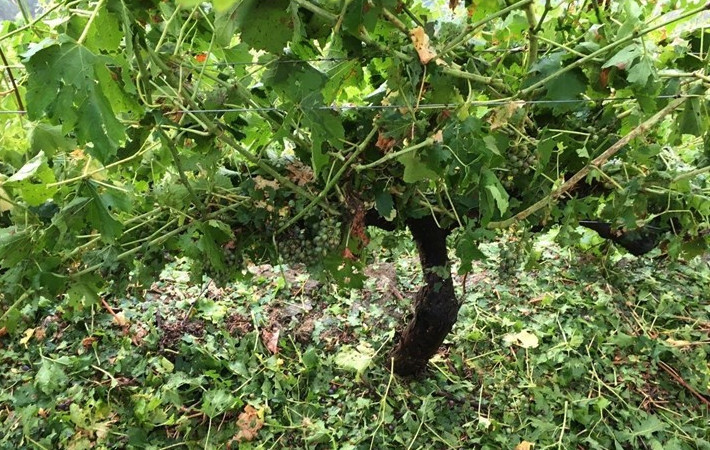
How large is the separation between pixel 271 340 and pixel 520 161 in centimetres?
176

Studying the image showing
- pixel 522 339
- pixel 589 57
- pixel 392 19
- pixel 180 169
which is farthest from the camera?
pixel 522 339

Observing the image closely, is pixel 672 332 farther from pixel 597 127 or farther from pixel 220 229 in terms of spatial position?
pixel 220 229

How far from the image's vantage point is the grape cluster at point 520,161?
1496mm

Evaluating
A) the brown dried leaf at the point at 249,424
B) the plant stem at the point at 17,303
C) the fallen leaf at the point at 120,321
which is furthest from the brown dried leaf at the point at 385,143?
the fallen leaf at the point at 120,321

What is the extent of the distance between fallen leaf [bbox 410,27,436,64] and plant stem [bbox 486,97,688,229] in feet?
2.08

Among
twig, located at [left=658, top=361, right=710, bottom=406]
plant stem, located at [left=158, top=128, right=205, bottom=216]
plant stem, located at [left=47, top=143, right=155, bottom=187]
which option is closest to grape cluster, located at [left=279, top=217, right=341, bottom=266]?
plant stem, located at [left=158, top=128, right=205, bottom=216]

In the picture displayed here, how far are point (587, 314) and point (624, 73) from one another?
205cm

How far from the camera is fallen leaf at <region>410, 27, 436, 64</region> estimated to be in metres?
1.06

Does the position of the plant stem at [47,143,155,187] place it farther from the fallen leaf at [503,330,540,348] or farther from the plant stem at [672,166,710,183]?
the fallen leaf at [503,330,540,348]

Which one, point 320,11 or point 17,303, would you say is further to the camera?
point 17,303

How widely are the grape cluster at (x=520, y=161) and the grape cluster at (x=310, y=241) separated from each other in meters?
0.53

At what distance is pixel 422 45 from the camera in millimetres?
1068

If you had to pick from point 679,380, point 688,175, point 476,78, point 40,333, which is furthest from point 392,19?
point 40,333

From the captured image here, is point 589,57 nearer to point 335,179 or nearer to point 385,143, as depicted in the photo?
point 385,143
